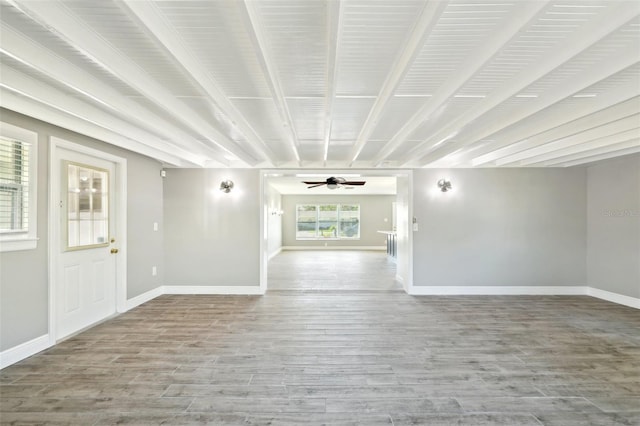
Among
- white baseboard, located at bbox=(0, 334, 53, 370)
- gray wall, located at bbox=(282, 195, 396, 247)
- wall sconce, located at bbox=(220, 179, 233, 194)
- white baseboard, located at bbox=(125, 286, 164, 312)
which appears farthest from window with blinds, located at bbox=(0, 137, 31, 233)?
gray wall, located at bbox=(282, 195, 396, 247)

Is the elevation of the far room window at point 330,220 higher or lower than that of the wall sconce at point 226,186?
lower

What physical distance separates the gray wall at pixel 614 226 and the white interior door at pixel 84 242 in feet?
25.3

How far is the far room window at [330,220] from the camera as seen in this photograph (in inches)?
517

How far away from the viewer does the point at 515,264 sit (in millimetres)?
5273

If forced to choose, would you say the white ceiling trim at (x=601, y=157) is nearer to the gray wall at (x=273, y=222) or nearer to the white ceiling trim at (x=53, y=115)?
the white ceiling trim at (x=53, y=115)

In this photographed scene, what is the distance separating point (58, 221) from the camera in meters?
3.20

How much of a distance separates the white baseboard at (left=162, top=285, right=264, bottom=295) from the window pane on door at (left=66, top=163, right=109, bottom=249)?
5.22ft

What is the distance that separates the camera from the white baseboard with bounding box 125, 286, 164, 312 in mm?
4391

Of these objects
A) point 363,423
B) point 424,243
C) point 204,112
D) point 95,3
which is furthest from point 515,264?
point 95,3

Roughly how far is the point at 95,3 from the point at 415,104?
2.37 m

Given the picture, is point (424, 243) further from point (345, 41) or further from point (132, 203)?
point (132, 203)

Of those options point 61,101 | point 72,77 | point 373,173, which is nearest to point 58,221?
point 61,101

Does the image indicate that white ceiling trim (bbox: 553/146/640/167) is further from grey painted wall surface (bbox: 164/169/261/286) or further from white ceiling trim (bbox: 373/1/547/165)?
grey painted wall surface (bbox: 164/169/261/286)

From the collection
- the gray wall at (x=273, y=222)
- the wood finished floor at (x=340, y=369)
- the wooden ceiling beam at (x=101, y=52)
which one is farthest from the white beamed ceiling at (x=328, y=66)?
the gray wall at (x=273, y=222)
